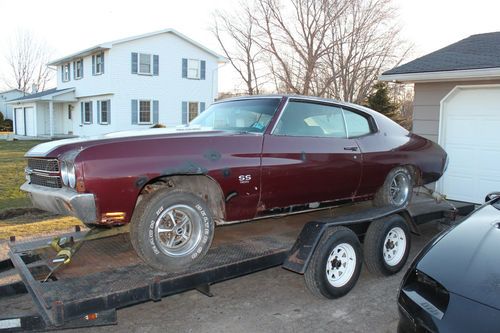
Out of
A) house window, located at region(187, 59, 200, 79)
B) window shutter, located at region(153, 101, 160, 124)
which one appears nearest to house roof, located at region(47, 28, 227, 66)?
house window, located at region(187, 59, 200, 79)

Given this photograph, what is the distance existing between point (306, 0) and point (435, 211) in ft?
96.4

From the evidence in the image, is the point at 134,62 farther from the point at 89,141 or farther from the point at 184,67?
the point at 89,141

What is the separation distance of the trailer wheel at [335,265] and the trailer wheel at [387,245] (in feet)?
0.88

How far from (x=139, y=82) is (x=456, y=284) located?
2715 cm

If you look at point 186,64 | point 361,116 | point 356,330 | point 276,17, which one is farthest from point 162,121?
point 356,330

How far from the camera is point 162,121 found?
95.9 ft

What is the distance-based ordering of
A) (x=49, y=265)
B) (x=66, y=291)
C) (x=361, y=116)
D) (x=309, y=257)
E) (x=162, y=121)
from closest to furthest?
1. (x=66, y=291)
2. (x=49, y=265)
3. (x=309, y=257)
4. (x=361, y=116)
5. (x=162, y=121)

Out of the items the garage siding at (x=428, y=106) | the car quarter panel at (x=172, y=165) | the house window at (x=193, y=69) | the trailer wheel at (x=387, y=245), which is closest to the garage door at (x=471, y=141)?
the garage siding at (x=428, y=106)

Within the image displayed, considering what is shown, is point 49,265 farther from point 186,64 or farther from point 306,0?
point 306,0

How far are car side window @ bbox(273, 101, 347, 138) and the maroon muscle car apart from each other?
13 mm

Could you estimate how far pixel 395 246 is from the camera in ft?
17.8

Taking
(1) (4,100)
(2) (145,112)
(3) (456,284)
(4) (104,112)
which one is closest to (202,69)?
(2) (145,112)

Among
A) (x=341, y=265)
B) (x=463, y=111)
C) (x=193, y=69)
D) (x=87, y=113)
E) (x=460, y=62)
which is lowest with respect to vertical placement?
(x=341, y=265)

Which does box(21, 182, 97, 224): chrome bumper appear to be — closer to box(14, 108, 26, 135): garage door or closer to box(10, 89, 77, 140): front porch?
box(10, 89, 77, 140): front porch
